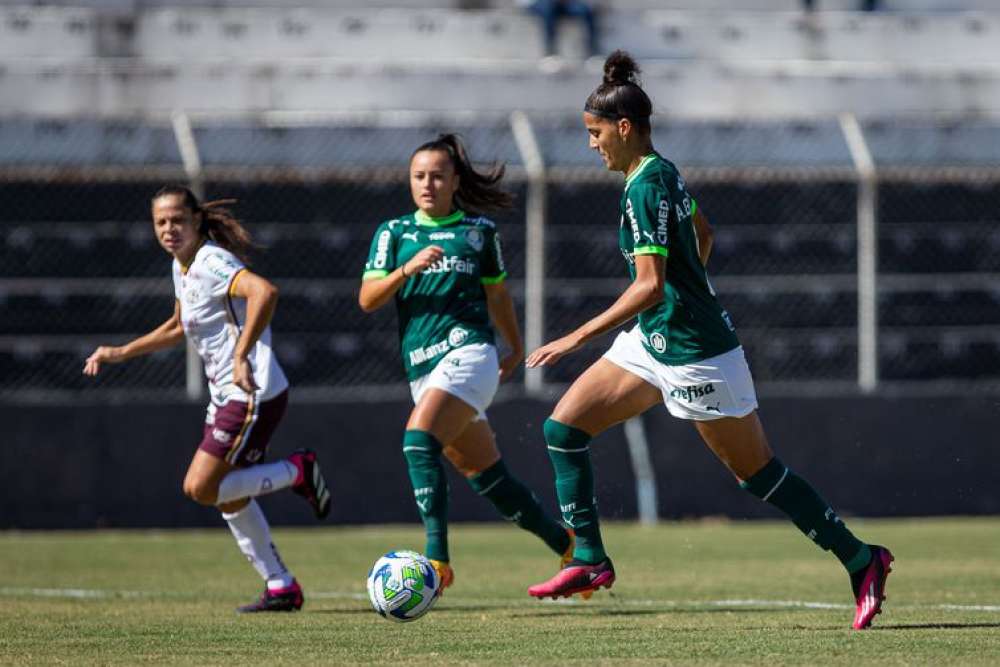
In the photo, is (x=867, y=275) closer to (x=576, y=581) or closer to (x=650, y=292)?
(x=576, y=581)

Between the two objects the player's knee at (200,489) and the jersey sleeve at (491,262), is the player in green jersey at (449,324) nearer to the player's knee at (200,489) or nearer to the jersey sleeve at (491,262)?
the jersey sleeve at (491,262)

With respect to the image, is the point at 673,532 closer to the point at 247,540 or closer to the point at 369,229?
the point at 369,229

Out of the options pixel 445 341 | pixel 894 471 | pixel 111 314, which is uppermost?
pixel 445 341

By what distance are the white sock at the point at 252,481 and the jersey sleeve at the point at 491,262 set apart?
1.36m

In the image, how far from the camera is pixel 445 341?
28.7 ft

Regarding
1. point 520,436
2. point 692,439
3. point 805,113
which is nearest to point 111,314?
point 520,436

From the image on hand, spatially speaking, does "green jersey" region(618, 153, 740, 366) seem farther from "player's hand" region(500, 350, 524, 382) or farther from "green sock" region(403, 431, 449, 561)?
"player's hand" region(500, 350, 524, 382)

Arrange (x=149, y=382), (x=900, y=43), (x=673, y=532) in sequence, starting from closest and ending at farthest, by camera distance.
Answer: (x=673, y=532) < (x=149, y=382) < (x=900, y=43)

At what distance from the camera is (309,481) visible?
9383 mm

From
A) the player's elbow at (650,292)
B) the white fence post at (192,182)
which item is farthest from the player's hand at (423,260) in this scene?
the white fence post at (192,182)

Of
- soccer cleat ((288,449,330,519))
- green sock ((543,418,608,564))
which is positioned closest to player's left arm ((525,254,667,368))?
green sock ((543,418,608,564))

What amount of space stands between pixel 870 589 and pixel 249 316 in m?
3.04

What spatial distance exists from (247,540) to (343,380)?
7438mm

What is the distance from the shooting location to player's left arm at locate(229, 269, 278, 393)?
8.50 meters
